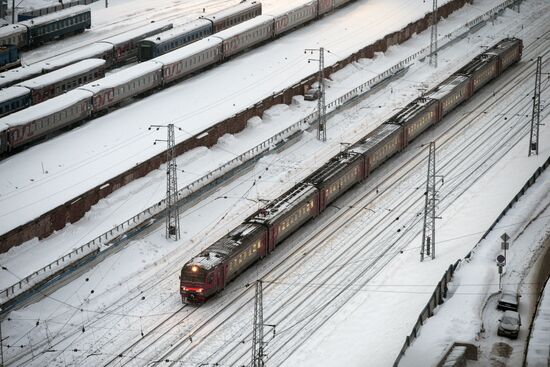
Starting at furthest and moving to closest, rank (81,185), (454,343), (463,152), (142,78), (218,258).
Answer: (142,78), (463,152), (81,185), (218,258), (454,343)

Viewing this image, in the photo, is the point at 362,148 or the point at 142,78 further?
the point at 142,78

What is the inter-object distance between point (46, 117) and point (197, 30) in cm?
3170

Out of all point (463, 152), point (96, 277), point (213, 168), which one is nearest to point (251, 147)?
point (213, 168)

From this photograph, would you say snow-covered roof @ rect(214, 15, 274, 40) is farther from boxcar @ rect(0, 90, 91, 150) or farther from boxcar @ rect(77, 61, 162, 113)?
boxcar @ rect(0, 90, 91, 150)

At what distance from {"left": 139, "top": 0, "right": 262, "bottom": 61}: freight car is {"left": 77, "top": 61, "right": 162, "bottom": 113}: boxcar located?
21.4ft

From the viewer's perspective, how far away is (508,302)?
57.1 metres

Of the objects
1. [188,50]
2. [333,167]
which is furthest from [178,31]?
[333,167]

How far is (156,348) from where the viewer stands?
57.1 m

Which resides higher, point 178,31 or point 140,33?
point 178,31

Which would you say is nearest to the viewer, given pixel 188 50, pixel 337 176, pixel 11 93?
pixel 337 176

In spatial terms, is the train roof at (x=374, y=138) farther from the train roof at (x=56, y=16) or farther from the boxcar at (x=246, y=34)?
the train roof at (x=56, y=16)

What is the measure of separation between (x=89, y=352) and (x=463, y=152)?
40.3 m

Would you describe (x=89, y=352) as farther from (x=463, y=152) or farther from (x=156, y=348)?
(x=463, y=152)

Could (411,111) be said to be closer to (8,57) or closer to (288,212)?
(288,212)
